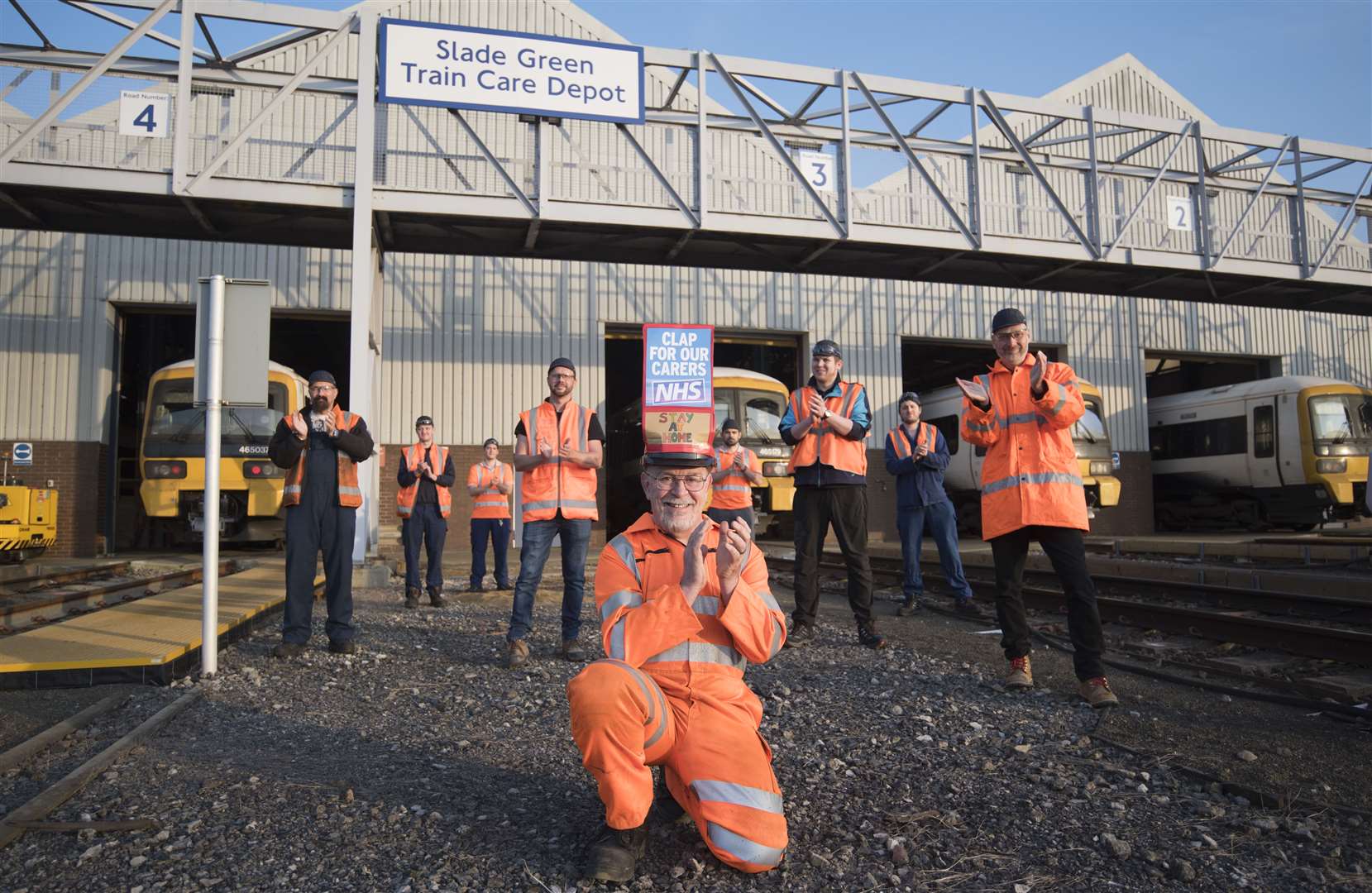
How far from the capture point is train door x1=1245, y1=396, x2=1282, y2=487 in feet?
55.1

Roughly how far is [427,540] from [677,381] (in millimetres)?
3980

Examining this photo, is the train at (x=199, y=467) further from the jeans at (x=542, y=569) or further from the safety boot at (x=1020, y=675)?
the safety boot at (x=1020, y=675)

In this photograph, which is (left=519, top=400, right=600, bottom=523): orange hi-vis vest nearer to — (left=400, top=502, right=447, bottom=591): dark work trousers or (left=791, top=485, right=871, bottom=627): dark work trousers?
(left=791, top=485, right=871, bottom=627): dark work trousers

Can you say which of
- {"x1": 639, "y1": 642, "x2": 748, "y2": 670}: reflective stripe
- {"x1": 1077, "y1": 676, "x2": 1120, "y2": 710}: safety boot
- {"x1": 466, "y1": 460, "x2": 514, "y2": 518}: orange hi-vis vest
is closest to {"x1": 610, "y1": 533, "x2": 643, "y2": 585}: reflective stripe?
{"x1": 639, "y1": 642, "x2": 748, "y2": 670}: reflective stripe

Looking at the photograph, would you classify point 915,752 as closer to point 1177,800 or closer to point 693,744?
point 1177,800

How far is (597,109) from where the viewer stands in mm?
11086

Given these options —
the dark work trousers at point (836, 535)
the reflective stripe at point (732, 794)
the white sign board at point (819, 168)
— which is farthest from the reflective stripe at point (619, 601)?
the white sign board at point (819, 168)

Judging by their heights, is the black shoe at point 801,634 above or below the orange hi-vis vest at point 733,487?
below

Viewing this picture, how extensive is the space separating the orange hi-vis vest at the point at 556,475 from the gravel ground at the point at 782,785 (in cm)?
109

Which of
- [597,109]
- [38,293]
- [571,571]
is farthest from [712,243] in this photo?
[38,293]

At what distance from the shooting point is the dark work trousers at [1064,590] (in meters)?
4.42

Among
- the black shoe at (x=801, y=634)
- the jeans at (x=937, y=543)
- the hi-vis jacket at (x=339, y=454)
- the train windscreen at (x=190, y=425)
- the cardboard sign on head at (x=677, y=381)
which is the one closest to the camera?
the hi-vis jacket at (x=339, y=454)

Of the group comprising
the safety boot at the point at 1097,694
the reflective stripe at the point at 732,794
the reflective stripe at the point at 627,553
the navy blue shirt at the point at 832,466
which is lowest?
the safety boot at the point at 1097,694

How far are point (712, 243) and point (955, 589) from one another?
693 cm
